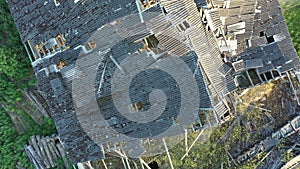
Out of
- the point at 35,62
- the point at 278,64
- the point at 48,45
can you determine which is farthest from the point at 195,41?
the point at 35,62

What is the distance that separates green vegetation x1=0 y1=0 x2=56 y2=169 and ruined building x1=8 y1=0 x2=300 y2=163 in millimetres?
2641

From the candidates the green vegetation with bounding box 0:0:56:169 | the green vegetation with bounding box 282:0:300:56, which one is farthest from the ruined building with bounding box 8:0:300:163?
the green vegetation with bounding box 0:0:56:169

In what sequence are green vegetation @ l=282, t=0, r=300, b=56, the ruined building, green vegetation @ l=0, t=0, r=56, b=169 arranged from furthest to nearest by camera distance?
green vegetation @ l=0, t=0, r=56, b=169 → green vegetation @ l=282, t=0, r=300, b=56 → the ruined building

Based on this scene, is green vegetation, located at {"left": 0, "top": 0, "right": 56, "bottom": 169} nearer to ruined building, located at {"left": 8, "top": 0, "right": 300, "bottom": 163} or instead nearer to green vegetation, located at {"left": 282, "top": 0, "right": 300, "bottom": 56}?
ruined building, located at {"left": 8, "top": 0, "right": 300, "bottom": 163}

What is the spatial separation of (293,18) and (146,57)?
10605 millimetres

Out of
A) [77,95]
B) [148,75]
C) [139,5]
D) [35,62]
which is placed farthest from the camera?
[35,62]

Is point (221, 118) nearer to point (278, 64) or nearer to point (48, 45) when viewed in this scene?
point (278, 64)

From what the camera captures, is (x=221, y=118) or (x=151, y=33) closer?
(x=151, y=33)

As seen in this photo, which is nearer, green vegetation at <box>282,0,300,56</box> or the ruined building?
the ruined building

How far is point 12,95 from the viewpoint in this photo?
20.6m

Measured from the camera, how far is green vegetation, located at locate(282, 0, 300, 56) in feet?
59.6

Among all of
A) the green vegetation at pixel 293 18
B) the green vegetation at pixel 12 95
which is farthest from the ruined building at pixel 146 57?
the green vegetation at pixel 12 95

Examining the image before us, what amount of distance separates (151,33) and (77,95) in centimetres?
593

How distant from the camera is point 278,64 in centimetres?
1684
